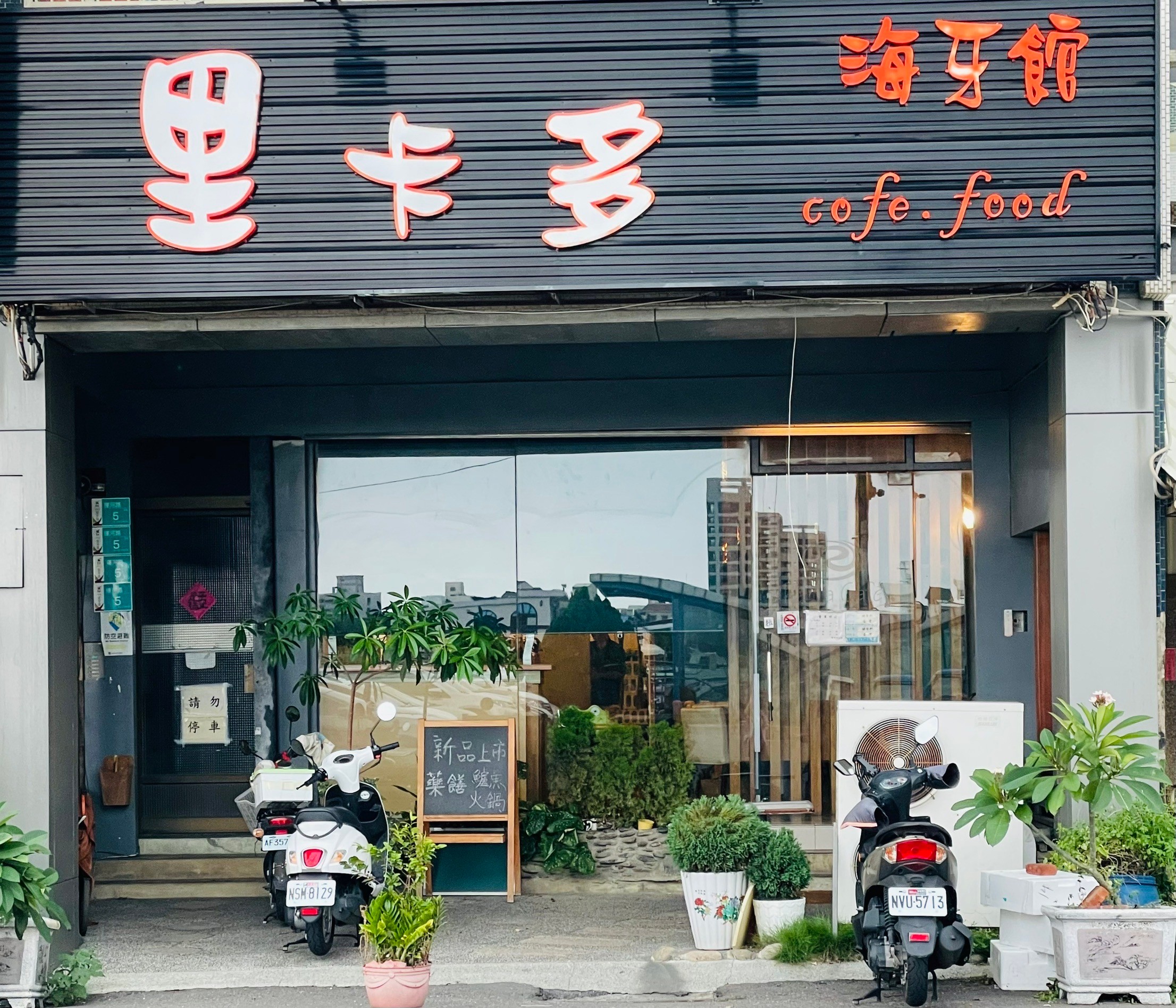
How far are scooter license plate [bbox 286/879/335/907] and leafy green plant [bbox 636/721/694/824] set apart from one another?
3203 mm

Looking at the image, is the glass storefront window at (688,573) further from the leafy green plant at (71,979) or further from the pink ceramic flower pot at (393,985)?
the pink ceramic flower pot at (393,985)

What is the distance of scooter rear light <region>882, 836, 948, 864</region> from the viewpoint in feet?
23.2

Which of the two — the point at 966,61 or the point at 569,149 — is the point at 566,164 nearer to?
the point at 569,149

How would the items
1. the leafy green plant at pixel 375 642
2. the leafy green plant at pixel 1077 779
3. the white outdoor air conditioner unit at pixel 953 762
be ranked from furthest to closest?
the leafy green plant at pixel 375 642 → the white outdoor air conditioner unit at pixel 953 762 → the leafy green plant at pixel 1077 779

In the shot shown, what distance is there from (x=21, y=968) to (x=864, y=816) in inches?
192

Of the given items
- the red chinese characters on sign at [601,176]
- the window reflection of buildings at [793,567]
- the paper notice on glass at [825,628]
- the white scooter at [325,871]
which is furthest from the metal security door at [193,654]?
the red chinese characters on sign at [601,176]

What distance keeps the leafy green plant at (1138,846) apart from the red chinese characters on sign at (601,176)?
4.44 meters

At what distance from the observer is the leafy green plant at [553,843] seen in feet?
34.2

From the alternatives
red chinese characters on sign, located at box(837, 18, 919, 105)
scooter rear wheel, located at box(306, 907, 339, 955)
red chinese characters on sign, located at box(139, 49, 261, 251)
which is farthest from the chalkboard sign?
red chinese characters on sign, located at box(837, 18, 919, 105)

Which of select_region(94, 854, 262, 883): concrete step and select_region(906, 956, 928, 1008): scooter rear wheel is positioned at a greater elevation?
select_region(906, 956, 928, 1008): scooter rear wheel

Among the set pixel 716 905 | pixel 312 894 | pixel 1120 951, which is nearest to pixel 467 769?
pixel 312 894

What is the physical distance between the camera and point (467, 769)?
10.1m

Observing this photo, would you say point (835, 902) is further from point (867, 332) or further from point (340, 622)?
point (340, 622)

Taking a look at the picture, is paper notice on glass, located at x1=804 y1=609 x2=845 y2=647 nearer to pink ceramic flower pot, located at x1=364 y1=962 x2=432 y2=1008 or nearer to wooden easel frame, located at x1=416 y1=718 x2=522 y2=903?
wooden easel frame, located at x1=416 y1=718 x2=522 y2=903
